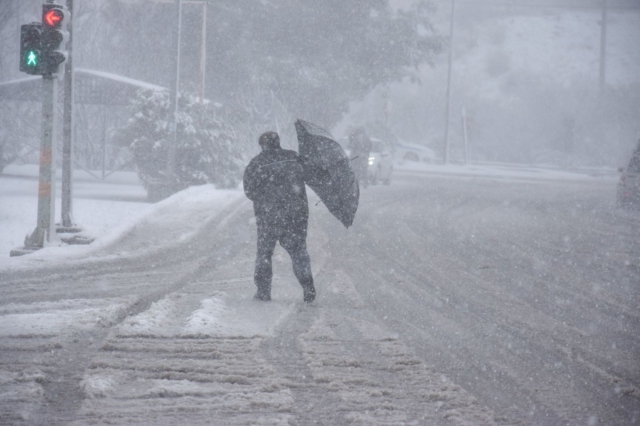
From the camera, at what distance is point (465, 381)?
560 centimetres

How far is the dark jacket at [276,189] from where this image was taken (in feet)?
26.4

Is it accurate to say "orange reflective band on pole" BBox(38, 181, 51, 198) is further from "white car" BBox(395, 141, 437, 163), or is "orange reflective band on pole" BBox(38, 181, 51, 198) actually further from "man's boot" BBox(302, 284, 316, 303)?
"white car" BBox(395, 141, 437, 163)

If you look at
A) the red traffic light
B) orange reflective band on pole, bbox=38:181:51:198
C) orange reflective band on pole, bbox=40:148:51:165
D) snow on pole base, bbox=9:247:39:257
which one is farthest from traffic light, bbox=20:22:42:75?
snow on pole base, bbox=9:247:39:257

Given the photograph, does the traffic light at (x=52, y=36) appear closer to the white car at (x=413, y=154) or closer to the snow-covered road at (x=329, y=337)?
the snow-covered road at (x=329, y=337)

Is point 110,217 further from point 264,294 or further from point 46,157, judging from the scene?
point 264,294

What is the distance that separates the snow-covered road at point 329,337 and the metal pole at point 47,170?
880 millimetres

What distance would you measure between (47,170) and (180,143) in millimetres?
11295

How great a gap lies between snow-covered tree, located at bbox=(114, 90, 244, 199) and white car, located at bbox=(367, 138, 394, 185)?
5912mm

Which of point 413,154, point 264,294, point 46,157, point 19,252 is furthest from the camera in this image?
point 413,154

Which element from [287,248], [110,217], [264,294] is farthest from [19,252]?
[110,217]

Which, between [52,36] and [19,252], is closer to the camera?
[19,252]

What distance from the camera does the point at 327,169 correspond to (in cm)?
810

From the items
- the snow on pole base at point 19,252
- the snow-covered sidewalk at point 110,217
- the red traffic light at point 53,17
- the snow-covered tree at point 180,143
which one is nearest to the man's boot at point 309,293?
the snow-covered sidewalk at point 110,217

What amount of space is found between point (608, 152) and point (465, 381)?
5661cm
